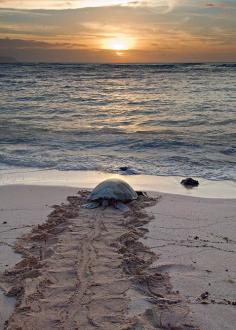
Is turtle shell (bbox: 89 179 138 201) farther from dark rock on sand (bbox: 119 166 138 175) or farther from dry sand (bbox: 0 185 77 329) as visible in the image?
dark rock on sand (bbox: 119 166 138 175)

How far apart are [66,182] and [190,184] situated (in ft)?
7.83

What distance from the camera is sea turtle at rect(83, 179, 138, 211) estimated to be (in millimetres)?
6724

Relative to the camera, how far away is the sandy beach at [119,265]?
369 cm

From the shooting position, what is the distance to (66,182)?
8.23 m

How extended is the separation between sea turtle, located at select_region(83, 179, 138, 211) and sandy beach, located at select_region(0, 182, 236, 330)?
15 cm

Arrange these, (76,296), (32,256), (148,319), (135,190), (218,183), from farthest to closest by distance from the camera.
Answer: (218,183) → (135,190) → (32,256) → (76,296) → (148,319)

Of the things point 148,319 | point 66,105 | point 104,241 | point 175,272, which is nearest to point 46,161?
point 104,241

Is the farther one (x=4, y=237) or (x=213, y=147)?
(x=213, y=147)

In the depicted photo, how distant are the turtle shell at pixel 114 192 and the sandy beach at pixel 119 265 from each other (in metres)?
0.20

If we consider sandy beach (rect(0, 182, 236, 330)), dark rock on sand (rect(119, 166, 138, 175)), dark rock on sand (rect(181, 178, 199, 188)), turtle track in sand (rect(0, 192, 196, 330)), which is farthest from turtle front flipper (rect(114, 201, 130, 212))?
dark rock on sand (rect(119, 166, 138, 175))

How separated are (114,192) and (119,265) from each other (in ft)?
7.67

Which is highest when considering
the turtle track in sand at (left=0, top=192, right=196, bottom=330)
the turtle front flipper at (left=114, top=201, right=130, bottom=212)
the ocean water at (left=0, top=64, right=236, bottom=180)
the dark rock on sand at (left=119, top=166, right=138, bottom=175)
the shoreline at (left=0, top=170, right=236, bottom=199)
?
the ocean water at (left=0, top=64, right=236, bottom=180)

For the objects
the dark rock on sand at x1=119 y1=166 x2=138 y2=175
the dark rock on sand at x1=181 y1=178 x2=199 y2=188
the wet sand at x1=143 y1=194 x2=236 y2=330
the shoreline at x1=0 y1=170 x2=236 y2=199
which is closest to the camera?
the wet sand at x1=143 y1=194 x2=236 y2=330

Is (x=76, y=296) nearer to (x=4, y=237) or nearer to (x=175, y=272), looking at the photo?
(x=175, y=272)
